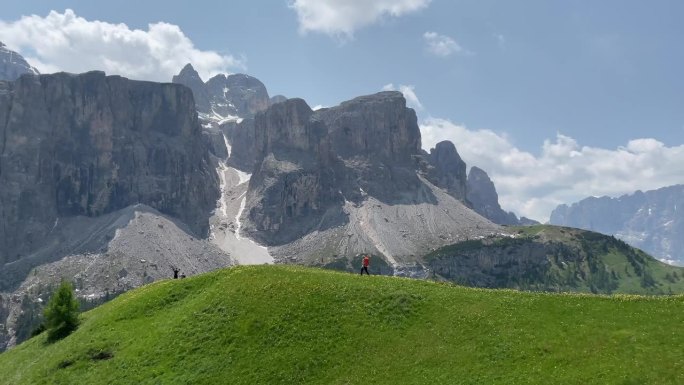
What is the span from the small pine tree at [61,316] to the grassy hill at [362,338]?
2395 millimetres

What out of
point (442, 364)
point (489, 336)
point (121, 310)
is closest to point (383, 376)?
point (442, 364)

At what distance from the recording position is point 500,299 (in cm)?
5762

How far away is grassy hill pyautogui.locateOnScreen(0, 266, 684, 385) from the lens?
4556cm

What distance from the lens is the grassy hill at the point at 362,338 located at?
4556 centimetres

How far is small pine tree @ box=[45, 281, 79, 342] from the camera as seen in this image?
6694 centimetres

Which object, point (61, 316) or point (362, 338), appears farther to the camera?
point (61, 316)

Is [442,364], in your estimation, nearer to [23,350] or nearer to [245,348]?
[245,348]

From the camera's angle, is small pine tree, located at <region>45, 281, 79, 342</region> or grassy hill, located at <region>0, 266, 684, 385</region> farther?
small pine tree, located at <region>45, 281, 79, 342</region>

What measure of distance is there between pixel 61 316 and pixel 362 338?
118ft

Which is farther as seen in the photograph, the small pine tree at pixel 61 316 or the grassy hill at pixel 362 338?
the small pine tree at pixel 61 316

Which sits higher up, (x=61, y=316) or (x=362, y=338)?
(x=362, y=338)

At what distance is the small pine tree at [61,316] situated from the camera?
220ft

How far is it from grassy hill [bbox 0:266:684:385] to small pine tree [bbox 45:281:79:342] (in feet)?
7.86

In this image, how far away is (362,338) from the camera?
52719 millimetres
